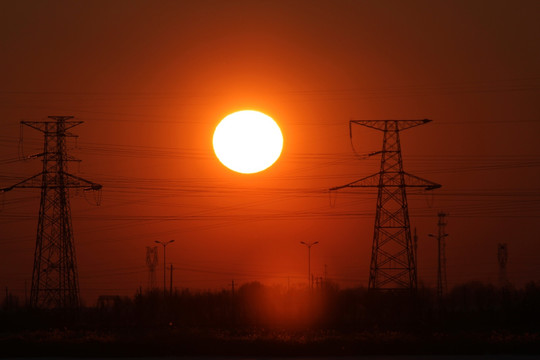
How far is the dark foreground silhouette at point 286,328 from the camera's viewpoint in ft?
175

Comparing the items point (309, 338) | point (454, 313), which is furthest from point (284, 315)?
point (309, 338)

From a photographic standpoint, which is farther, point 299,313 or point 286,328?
point 299,313

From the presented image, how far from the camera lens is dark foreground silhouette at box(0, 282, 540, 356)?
53375 mm

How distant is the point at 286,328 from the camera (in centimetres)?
7088

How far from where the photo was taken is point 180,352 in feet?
173

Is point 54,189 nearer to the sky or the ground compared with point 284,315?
nearer to the sky

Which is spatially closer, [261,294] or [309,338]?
[309,338]

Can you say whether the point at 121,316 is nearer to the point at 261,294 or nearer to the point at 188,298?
the point at 188,298

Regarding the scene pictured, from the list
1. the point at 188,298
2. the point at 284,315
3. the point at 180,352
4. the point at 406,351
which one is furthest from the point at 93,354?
the point at 188,298

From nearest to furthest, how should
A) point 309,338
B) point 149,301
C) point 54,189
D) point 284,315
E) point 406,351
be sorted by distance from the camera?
point 406,351, point 309,338, point 54,189, point 284,315, point 149,301

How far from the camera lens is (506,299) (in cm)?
9325

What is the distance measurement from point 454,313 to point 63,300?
40357mm

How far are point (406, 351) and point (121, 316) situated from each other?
59.3m

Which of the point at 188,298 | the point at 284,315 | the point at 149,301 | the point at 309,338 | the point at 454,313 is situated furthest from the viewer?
the point at 188,298
